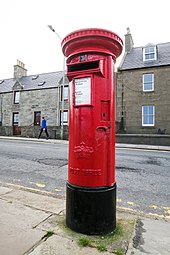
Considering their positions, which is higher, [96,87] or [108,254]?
[96,87]

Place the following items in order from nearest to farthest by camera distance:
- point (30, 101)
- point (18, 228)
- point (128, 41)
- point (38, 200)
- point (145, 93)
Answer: point (18, 228) → point (38, 200) → point (145, 93) → point (128, 41) → point (30, 101)

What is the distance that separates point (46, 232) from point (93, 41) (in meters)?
2.33

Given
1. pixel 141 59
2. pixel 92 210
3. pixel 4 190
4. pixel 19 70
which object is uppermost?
pixel 19 70

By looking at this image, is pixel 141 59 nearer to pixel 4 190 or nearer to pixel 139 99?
pixel 139 99

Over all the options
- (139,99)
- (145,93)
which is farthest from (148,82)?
(139,99)

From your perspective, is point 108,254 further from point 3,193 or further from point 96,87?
point 3,193

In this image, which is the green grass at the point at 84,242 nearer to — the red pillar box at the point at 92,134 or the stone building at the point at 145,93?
the red pillar box at the point at 92,134

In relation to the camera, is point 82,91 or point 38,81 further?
point 38,81

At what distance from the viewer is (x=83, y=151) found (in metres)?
2.27

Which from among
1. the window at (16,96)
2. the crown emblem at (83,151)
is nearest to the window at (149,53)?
the window at (16,96)

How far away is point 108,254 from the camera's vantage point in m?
1.93

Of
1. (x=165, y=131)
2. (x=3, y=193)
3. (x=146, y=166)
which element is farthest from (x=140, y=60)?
(x=3, y=193)

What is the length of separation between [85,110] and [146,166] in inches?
206

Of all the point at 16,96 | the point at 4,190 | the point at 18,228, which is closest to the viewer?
the point at 18,228
